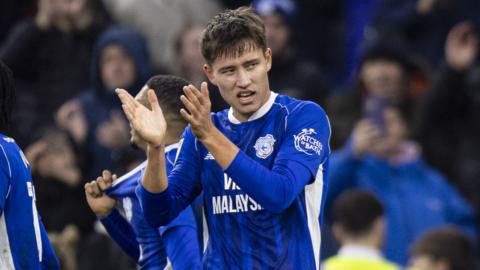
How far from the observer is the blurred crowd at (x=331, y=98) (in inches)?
373

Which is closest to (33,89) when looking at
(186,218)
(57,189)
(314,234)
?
(57,189)

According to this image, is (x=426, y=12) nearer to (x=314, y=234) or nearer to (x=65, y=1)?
(x=65, y=1)

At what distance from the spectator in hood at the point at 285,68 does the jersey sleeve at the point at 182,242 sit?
4772 mm

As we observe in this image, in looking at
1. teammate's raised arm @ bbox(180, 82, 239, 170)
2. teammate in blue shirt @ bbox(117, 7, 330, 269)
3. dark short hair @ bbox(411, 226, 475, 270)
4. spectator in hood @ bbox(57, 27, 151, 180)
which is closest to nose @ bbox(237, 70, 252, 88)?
teammate in blue shirt @ bbox(117, 7, 330, 269)

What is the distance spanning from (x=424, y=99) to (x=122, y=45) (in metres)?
2.66

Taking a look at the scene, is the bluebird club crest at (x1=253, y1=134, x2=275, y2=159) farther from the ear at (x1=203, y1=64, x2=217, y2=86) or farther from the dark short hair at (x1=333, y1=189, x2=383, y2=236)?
the dark short hair at (x1=333, y1=189, x2=383, y2=236)

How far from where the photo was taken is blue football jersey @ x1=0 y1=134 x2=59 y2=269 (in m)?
5.66

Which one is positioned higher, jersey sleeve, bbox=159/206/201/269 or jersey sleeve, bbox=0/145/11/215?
jersey sleeve, bbox=0/145/11/215

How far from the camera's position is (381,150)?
1000 cm

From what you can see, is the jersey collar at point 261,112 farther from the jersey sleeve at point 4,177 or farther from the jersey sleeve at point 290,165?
the jersey sleeve at point 4,177

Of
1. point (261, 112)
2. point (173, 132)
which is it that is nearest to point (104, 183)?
point (173, 132)

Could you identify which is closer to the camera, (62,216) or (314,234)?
(314,234)

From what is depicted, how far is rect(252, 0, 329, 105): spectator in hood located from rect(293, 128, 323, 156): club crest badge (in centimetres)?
521

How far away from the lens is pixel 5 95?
5.83m
